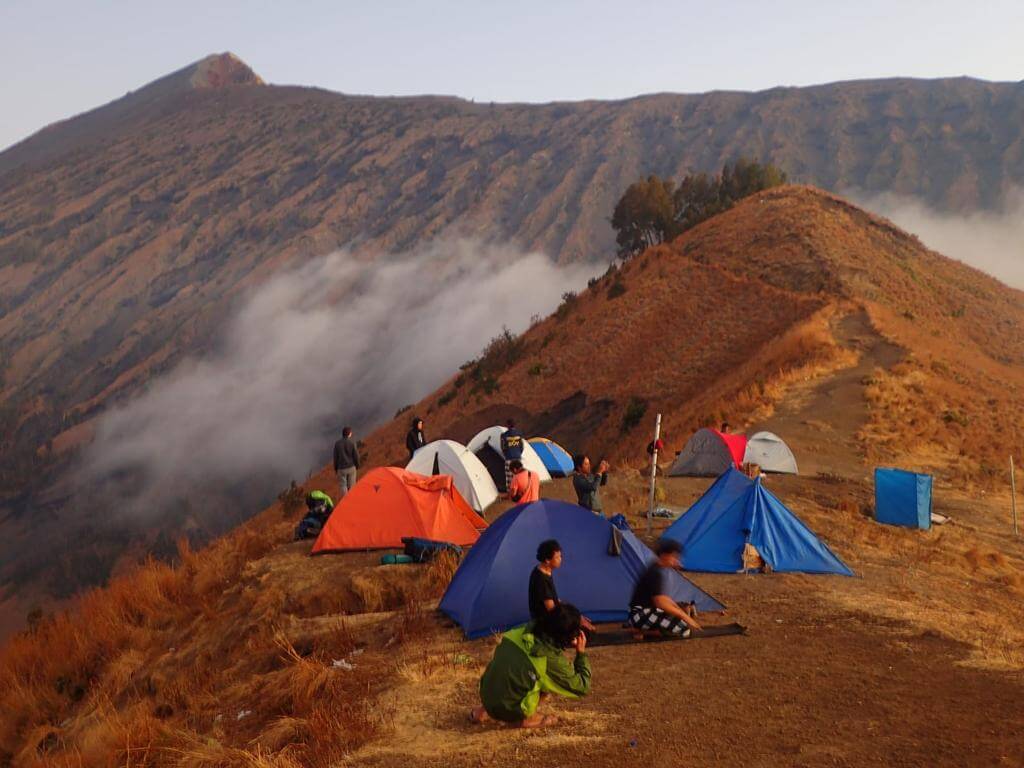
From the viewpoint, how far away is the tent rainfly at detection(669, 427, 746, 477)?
797 inches

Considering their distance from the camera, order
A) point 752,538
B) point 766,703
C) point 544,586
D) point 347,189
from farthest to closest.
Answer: point 347,189, point 752,538, point 544,586, point 766,703

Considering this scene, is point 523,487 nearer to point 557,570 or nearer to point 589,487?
point 589,487

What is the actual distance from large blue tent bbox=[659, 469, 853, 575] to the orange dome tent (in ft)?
13.7

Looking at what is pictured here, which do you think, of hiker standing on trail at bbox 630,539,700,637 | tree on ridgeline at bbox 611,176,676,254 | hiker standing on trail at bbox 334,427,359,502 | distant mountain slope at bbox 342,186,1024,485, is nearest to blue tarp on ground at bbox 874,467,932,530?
distant mountain slope at bbox 342,186,1024,485

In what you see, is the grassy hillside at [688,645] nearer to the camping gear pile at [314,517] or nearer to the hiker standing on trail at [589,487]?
the camping gear pile at [314,517]

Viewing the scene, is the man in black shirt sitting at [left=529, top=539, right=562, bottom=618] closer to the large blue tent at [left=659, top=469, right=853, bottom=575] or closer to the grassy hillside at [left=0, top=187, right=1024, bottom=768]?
the grassy hillside at [left=0, top=187, right=1024, bottom=768]

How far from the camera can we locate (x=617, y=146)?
140 m

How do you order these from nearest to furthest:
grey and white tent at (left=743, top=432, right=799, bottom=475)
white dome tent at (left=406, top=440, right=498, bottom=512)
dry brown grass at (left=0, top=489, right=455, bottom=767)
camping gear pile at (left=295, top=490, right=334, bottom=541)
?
dry brown grass at (left=0, top=489, right=455, bottom=767) → camping gear pile at (left=295, top=490, right=334, bottom=541) → white dome tent at (left=406, top=440, right=498, bottom=512) → grey and white tent at (left=743, top=432, right=799, bottom=475)

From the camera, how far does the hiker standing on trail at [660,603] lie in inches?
321

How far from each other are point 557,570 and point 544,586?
2539 mm

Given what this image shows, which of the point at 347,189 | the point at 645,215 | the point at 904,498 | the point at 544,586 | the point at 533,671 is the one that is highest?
the point at 347,189

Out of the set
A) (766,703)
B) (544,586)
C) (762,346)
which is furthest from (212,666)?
(762,346)

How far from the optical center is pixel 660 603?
26.8ft

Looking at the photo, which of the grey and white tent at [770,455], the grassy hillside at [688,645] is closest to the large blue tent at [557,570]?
the grassy hillside at [688,645]
